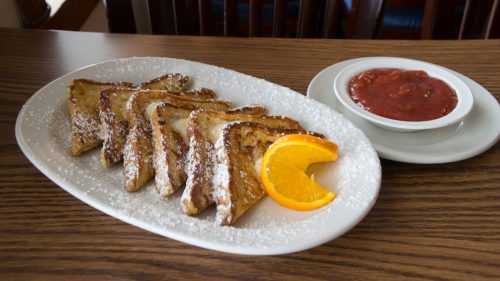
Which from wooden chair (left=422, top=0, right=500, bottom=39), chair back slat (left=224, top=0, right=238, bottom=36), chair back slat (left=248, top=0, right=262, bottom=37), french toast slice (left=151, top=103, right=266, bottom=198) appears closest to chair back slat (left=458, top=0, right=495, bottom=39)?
wooden chair (left=422, top=0, right=500, bottom=39)

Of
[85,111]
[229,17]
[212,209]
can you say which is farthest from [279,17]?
[212,209]

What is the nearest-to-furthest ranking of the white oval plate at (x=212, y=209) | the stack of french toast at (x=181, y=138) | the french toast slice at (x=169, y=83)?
1. the white oval plate at (x=212, y=209)
2. the stack of french toast at (x=181, y=138)
3. the french toast slice at (x=169, y=83)


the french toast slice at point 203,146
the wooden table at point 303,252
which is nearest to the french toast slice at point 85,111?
the wooden table at point 303,252

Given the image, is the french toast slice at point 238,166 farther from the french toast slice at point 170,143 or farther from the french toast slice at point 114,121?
the french toast slice at point 114,121

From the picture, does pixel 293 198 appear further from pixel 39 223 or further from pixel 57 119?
pixel 57 119

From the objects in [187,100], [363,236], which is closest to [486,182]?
[363,236]

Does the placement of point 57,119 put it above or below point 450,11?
above

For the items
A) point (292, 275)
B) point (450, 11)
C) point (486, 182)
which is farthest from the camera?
point (450, 11)
